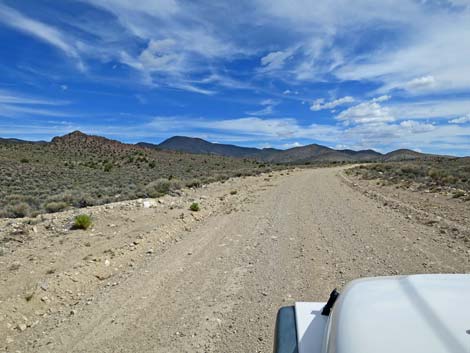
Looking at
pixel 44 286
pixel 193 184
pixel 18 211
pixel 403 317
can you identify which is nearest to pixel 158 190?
pixel 193 184

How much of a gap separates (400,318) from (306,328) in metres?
0.60

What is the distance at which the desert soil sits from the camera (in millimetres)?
4234

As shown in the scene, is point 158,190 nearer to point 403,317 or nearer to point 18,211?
point 18,211

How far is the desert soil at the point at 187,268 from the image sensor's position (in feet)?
13.9

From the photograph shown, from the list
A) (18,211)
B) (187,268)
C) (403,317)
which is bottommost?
(187,268)

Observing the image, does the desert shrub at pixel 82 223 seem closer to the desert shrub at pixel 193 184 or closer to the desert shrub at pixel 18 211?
the desert shrub at pixel 18 211

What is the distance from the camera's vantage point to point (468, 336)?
1.33 m

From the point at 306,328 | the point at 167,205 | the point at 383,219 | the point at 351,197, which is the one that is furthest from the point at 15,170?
the point at 306,328

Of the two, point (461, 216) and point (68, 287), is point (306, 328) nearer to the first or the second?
point (68, 287)

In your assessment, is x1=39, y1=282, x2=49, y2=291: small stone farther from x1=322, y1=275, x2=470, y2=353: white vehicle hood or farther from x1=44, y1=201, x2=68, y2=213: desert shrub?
x1=44, y1=201, x2=68, y2=213: desert shrub

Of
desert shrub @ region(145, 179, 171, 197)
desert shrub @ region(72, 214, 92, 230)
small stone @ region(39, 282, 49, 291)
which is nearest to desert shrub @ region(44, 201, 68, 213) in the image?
desert shrub @ region(145, 179, 171, 197)

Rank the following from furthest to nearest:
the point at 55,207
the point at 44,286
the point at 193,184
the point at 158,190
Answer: the point at 193,184 < the point at 158,190 < the point at 55,207 < the point at 44,286

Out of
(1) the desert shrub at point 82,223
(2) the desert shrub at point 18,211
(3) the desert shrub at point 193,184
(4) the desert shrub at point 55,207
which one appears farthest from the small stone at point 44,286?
(3) the desert shrub at point 193,184

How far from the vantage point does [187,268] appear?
6348 mm
